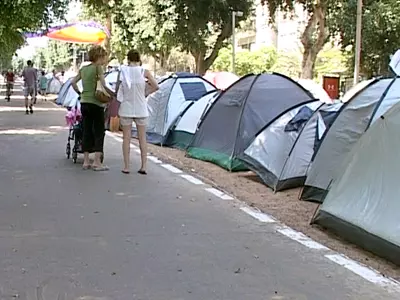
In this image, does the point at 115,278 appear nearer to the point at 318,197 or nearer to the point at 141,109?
the point at 318,197

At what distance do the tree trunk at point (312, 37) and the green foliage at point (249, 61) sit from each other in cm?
2332

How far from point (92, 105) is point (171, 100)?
462 centimetres

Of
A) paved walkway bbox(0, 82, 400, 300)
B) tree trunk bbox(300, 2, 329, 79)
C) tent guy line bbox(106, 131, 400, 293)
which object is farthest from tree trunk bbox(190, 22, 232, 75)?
tent guy line bbox(106, 131, 400, 293)

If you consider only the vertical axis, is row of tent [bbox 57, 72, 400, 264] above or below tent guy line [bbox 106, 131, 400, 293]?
above

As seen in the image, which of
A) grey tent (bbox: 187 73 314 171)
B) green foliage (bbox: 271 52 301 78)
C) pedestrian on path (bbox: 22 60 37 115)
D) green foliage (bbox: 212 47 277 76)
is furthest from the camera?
green foliage (bbox: 212 47 277 76)

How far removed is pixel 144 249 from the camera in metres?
6.04

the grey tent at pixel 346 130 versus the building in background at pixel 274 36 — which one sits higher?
the building in background at pixel 274 36

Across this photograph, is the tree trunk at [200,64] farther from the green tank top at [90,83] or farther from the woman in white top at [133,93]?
the woman in white top at [133,93]

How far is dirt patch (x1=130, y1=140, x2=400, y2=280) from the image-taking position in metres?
6.05

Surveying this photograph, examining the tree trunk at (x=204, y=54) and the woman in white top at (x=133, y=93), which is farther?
the tree trunk at (x=204, y=54)

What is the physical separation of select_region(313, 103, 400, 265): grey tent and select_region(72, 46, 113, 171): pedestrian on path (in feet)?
15.2

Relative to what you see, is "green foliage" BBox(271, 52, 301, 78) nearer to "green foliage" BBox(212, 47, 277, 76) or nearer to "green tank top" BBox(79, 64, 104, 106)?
"green foliage" BBox(212, 47, 277, 76)

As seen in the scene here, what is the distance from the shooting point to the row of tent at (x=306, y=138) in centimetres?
631

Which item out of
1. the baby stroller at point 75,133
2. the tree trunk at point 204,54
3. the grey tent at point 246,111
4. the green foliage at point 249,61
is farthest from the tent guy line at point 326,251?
the green foliage at point 249,61
